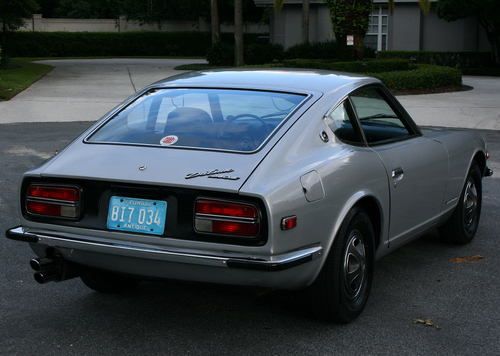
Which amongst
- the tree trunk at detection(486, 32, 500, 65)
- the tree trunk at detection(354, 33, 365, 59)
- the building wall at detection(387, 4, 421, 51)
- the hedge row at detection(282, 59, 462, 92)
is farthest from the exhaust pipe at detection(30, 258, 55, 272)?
the building wall at detection(387, 4, 421, 51)

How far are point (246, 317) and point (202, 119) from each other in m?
1.24

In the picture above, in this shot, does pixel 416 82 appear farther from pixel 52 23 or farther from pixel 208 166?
pixel 52 23

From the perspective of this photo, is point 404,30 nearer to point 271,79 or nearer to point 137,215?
point 271,79

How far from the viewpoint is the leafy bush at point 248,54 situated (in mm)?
35125

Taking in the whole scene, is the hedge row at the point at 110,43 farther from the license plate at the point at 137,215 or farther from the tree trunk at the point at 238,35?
the license plate at the point at 137,215

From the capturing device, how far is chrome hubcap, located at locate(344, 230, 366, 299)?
4344 mm

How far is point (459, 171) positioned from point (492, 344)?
202 centimetres

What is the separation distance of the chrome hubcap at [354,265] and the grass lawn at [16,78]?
1660cm

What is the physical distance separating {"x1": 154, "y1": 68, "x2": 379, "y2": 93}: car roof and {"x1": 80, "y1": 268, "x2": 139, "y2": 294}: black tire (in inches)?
53.2

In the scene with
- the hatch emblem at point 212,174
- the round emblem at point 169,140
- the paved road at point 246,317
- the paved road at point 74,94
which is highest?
the round emblem at point 169,140

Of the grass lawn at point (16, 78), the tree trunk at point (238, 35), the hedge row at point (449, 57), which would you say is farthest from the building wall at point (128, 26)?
the grass lawn at point (16, 78)

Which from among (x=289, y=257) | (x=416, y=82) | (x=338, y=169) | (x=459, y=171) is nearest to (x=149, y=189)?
(x=289, y=257)

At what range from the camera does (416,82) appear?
22.0 meters

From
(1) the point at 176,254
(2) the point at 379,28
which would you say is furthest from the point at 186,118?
(2) the point at 379,28
